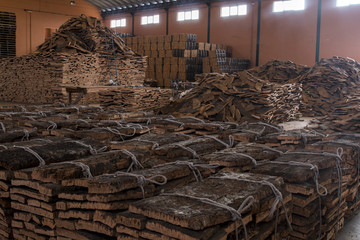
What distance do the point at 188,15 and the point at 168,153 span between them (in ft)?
76.6

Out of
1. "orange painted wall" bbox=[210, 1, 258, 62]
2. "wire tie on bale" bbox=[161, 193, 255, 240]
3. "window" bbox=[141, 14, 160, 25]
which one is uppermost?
"window" bbox=[141, 14, 160, 25]

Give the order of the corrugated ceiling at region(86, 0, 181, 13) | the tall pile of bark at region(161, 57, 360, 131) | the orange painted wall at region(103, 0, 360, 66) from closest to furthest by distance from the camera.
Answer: the tall pile of bark at region(161, 57, 360, 131) → the orange painted wall at region(103, 0, 360, 66) → the corrugated ceiling at region(86, 0, 181, 13)

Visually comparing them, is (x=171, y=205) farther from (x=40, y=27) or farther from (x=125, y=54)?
(x=40, y=27)

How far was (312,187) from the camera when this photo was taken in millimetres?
3719

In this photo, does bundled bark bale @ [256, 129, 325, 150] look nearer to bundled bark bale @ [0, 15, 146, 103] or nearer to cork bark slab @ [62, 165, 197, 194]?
cork bark slab @ [62, 165, 197, 194]

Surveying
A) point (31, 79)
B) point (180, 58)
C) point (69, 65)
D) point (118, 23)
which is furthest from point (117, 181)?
point (118, 23)

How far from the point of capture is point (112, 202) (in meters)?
3.17

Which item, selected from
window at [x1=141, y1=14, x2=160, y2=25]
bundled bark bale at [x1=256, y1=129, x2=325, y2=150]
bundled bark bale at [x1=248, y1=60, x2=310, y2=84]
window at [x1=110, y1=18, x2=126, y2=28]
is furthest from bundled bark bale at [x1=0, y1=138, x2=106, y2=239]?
window at [x1=110, y1=18, x2=126, y2=28]

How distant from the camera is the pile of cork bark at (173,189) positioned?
109 inches

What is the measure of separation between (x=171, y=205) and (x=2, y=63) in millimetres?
17303

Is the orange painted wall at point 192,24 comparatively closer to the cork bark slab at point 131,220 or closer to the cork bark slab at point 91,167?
the cork bark slab at point 91,167

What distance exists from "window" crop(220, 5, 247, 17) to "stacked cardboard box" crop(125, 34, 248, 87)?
2611mm

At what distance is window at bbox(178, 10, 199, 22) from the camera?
26141 millimetres

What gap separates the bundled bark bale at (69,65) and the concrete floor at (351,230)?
40.1 feet
